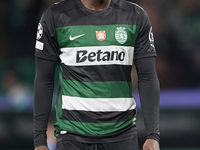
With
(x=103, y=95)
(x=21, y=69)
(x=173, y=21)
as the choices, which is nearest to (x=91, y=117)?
(x=103, y=95)

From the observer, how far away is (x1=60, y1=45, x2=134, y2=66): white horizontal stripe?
3104 millimetres


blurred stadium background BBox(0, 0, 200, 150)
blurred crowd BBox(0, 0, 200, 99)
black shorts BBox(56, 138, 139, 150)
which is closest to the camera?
black shorts BBox(56, 138, 139, 150)

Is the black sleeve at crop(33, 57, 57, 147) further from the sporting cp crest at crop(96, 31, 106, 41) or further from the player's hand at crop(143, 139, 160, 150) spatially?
the player's hand at crop(143, 139, 160, 150)

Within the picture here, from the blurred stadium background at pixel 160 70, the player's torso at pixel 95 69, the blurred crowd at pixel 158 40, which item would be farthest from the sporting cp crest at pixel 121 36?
the blurred crowd at pixel 158 40

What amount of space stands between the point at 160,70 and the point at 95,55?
370cm

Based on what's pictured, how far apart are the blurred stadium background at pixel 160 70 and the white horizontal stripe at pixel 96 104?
9.19 feet

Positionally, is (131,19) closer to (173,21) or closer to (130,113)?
(130,113)

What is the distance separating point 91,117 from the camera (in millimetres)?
3088

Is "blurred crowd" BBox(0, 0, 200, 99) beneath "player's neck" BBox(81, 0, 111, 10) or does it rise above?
beneath

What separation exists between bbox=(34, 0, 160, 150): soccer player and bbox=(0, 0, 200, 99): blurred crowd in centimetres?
308

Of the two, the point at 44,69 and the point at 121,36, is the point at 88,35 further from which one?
the point at 44,69

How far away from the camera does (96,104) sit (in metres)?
3.09

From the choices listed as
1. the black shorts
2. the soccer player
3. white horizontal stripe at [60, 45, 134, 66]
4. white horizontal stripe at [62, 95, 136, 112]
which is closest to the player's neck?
the soccer player

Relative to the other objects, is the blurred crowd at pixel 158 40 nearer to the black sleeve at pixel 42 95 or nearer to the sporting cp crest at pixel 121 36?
the black sleeve at pixel 42 95
